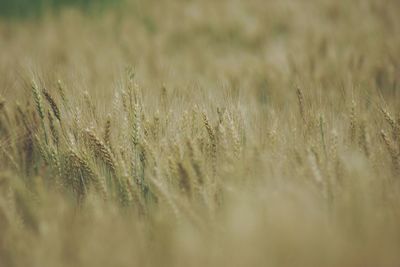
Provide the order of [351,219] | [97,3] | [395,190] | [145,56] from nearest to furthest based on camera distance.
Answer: [351,219] < [395,190] < [145,56] < [97,3]

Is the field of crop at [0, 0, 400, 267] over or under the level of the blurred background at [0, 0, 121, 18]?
under

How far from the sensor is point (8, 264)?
3.20ft

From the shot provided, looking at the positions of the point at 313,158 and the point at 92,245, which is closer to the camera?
the point at 92,245

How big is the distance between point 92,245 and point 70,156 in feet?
1.57

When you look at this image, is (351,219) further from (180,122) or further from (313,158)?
(180,122)

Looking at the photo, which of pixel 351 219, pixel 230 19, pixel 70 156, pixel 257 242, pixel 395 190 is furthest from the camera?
pixel 230 19

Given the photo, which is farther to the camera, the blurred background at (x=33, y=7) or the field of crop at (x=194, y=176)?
the blurred background at (x=33, y=7)

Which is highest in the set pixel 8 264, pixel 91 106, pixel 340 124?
pixel 91 106

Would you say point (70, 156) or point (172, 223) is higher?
point (70, 156)

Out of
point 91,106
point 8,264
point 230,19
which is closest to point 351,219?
point 8,264

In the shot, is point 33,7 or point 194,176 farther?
point 33,7

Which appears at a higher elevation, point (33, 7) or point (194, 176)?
point (33, 7)

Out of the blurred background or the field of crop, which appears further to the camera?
the blurred background

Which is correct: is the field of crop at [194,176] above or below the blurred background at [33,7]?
below
